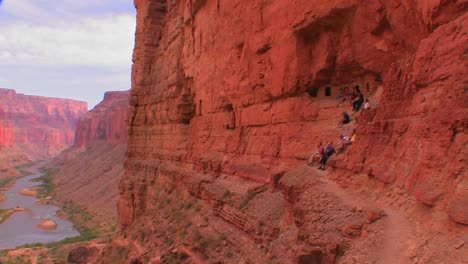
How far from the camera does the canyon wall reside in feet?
164

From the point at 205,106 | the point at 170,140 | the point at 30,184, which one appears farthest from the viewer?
the point at 30,184

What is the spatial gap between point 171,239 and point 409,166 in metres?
11.1

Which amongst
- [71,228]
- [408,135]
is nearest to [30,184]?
[71,228]

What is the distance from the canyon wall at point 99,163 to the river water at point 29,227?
10.9 ft

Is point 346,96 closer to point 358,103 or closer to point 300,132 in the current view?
point 358,103

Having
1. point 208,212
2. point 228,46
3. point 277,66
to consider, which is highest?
point 228,46

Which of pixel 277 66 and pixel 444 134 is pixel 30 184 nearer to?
pixel 277 66

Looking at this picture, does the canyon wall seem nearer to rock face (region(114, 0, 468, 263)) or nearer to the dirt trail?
rock face (region(114, 0, 468, 263))

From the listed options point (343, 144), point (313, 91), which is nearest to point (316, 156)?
point (343, 144)

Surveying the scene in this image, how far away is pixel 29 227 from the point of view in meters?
42.9

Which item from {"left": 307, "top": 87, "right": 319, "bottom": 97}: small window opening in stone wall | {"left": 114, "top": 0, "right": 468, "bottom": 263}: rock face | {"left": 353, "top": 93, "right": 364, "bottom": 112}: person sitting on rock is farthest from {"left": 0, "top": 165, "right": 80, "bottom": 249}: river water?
{"left": 353, "top": 93, "right": 364, "bottom": 112}: person sitting on rock

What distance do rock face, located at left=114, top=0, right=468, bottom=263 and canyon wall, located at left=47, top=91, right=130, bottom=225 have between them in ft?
78.9

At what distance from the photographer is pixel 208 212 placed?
1372 cm

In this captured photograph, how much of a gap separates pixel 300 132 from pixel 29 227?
40875 mm
